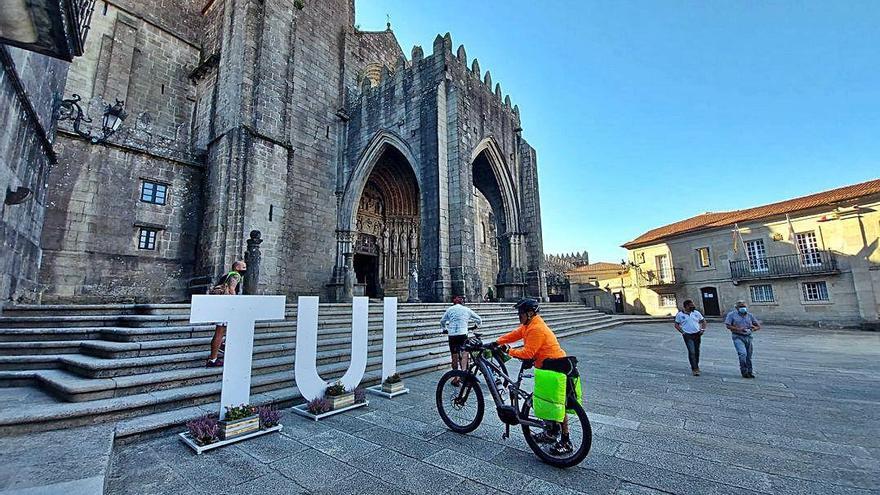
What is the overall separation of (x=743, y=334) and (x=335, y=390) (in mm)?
6771

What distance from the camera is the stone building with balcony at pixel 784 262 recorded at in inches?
622

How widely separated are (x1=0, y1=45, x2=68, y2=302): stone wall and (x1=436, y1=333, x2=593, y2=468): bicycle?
7514 millimetres

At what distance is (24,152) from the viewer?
6.26m

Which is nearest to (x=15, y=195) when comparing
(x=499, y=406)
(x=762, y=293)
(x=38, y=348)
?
(x=38, y=348)

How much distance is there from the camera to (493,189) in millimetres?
17281

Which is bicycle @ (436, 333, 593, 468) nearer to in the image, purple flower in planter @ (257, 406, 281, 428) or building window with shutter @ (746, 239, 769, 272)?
purple flower in planter @ (257, 406, 281, 428)

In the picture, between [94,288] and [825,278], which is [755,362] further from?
[94,288]

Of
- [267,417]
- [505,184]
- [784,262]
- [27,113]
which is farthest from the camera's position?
[784,262]

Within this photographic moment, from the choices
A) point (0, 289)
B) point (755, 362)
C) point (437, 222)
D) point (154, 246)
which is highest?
point (437, 222)

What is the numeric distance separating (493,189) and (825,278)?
665 inches

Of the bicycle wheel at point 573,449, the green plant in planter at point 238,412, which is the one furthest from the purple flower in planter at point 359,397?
the bicycle wheel at point 573,449

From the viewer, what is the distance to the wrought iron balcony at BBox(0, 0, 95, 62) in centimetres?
249

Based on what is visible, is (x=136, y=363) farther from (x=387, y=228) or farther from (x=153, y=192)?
(x=387, y=228)

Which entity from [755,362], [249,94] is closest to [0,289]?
[249,94]
